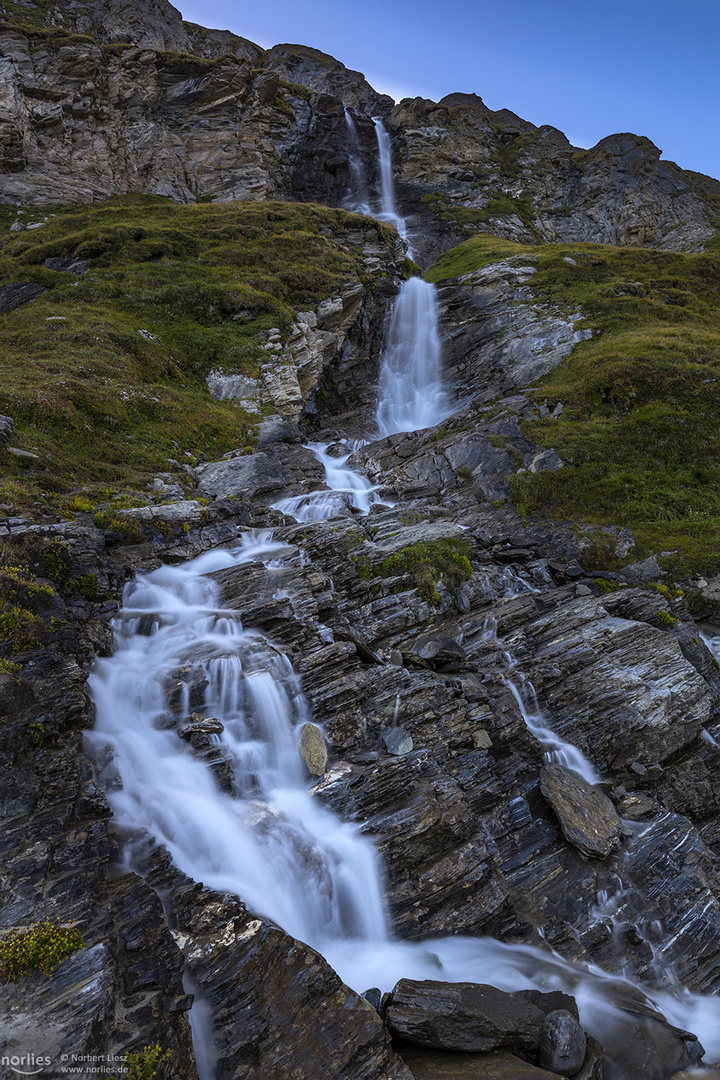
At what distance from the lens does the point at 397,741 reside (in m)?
10.5

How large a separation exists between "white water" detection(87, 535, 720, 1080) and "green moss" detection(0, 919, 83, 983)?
193 centimetres

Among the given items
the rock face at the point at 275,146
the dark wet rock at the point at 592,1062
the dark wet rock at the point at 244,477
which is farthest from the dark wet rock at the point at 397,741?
the rock face at the point at 275,146

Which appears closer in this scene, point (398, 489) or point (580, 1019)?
point (580, 1019)

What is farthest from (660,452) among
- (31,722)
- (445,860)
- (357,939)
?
(31,722)

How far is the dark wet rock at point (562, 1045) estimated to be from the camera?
6.73 meters

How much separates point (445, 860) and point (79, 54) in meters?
72.8

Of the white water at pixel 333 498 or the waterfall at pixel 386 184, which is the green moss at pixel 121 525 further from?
the waterfall at pixel 386 184

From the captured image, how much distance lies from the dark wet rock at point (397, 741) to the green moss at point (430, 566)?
178 inches

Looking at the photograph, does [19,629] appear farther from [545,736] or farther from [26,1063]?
[545,736]

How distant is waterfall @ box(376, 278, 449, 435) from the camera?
32469mm

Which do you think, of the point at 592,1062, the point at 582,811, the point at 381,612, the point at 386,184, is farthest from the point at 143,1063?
the point at 386,184

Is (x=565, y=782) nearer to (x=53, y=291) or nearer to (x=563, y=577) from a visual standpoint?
(x=563, y=577)

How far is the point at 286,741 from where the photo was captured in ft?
33.5

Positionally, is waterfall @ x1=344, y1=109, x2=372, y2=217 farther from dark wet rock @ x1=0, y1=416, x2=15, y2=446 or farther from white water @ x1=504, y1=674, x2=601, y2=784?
white water @ x1=504, y1=674, x2=601, y2=784
